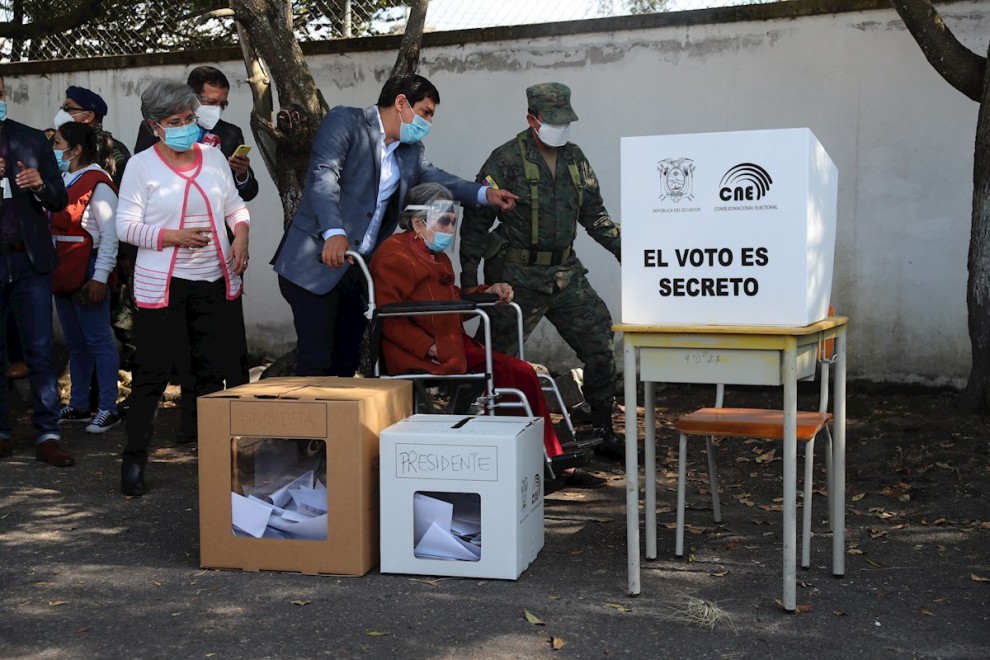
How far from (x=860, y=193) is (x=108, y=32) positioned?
20.9 feet

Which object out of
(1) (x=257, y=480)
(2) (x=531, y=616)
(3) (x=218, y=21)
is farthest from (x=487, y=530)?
(3) (x=218, y=21)

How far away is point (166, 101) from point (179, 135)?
16cm

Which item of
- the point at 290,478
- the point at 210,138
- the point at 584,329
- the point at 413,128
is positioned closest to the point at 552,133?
the point at 413,128

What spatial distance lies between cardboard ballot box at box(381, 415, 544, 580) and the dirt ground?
3.3 inches

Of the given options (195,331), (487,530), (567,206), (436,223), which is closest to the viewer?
(487,530)

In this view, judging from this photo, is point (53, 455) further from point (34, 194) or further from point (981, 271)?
point (981, 271)

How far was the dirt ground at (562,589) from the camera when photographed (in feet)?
11.6

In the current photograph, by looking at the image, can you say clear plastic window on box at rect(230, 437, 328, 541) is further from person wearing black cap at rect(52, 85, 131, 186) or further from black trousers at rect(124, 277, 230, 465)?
person wearing black cap at rect(52, 85, 131, 186)

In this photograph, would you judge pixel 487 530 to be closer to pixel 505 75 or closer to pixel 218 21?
pixel 505 75

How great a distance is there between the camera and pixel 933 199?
297 inches

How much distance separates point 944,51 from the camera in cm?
650

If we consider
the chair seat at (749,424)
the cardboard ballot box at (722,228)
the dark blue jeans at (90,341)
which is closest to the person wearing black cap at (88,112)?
the dark blue jeans at (90,341)

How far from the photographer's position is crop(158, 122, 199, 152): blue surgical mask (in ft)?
17.1

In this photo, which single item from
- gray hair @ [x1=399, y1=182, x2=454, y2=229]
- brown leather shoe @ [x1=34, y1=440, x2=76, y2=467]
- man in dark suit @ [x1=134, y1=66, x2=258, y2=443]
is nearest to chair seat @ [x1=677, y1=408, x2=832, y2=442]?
gray hair @ [x1=399, y1=182, x2=454, y2=229]
